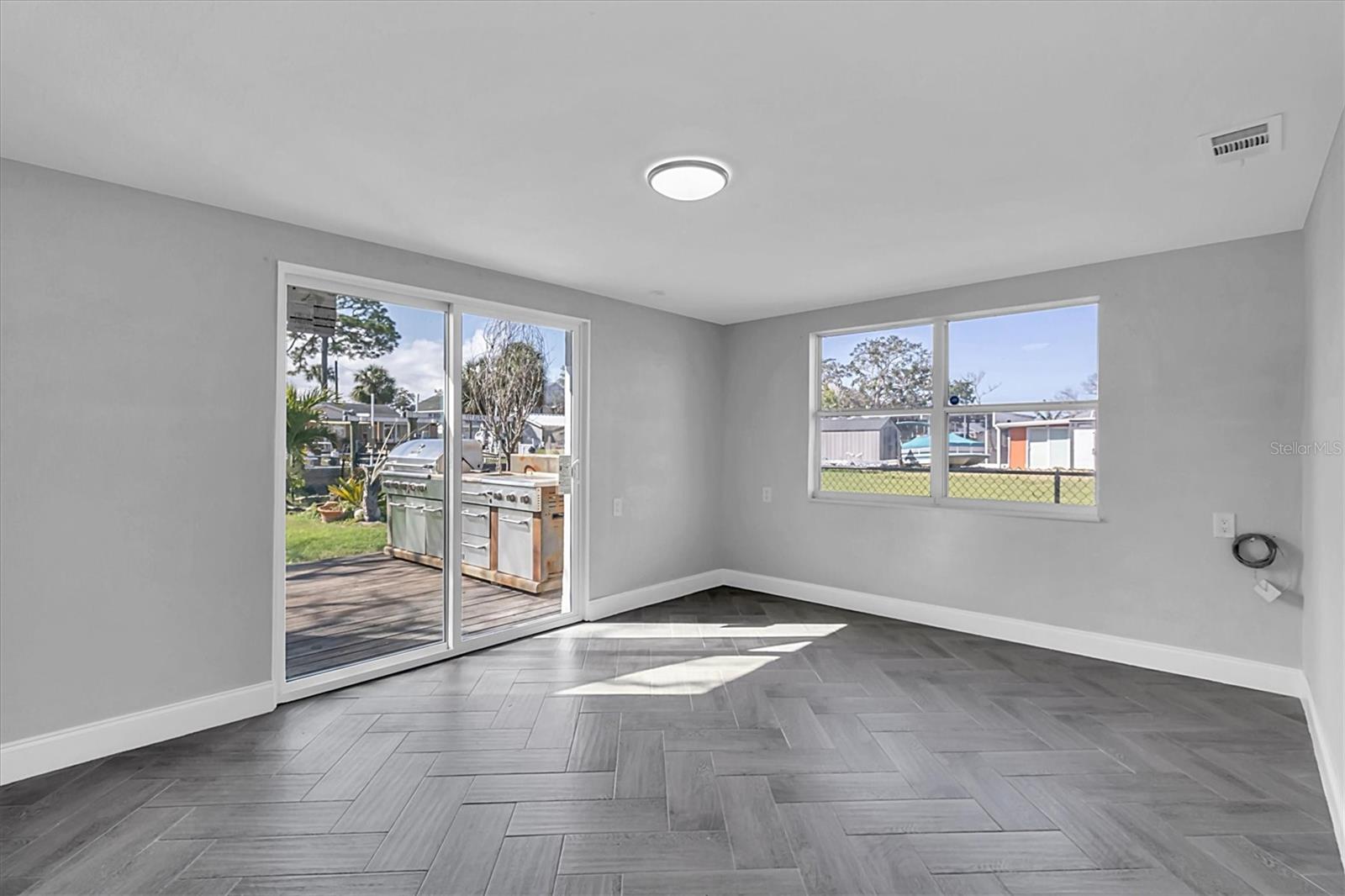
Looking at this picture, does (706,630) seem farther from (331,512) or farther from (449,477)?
(331,512)

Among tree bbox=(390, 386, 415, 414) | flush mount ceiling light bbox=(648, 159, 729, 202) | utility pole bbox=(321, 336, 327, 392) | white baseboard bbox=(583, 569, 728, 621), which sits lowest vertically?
white baseboard bbox=(583, 569, 728, 621)

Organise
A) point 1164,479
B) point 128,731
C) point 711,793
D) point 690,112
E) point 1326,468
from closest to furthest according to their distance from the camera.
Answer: point 690,112, point 711,793, point 1326,468, point 128,731, point 1164,479

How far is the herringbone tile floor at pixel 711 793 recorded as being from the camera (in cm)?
199

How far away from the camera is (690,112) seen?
2154 millimetres

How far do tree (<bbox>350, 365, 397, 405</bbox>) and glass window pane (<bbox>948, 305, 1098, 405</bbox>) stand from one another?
373 centimetres

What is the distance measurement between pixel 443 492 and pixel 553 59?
268 cm

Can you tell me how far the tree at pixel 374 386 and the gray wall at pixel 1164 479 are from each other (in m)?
3.52

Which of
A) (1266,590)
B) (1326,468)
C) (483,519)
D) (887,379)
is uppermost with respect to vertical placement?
(887,379)

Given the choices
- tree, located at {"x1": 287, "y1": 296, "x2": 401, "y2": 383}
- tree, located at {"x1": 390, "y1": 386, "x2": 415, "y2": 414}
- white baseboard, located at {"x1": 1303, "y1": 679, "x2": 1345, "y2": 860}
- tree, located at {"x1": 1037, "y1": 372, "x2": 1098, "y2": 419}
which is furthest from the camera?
tree, located at {"x1": 1037, "y1": 372, "x2": 1098, "y2": 419}

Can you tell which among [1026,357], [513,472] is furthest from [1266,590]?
[513,472]

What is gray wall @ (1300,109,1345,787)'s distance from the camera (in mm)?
2283

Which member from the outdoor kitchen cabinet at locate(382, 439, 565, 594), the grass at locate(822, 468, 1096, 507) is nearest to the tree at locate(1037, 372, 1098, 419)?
the grass at locate(822, 468, 1096, 507)

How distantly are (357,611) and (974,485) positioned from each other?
403 centimetres

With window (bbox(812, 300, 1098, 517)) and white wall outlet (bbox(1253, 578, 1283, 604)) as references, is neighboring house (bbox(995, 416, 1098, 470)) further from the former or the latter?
white wall outlet (bbox(1253, 578, 1283, 604))
